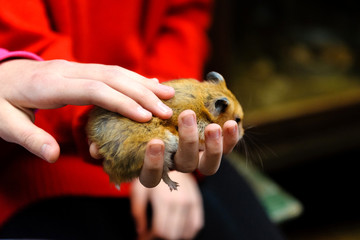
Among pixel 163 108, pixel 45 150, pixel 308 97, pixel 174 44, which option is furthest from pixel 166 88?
pixel 308 97

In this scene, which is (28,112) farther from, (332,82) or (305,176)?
(332,82)

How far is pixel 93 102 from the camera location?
45cm

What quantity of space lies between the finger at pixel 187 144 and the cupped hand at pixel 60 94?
47 millimetres

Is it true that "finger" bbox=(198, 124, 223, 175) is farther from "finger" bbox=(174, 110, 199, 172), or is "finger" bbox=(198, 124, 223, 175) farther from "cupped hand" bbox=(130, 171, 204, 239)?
"cupped hand" bbox=(130, 171, 204, 239)

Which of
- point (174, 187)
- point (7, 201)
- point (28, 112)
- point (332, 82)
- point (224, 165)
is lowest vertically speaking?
point (332, 82)

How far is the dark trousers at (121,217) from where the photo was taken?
0.73 metres

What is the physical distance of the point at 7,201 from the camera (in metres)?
0.69

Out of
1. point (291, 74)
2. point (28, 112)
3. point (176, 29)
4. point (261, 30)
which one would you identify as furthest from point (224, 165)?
point (291, 74)

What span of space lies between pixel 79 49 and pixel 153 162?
33cm

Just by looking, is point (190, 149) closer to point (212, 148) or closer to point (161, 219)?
point (212, 148)

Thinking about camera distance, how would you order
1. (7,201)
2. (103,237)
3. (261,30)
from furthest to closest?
(261,30) < (103,237) < (7,201)

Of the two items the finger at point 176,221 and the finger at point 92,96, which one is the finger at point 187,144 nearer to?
the finger at point 92,96

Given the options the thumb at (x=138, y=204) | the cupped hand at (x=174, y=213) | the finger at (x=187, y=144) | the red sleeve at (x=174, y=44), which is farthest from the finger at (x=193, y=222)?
the finger at (x=187, y=144)

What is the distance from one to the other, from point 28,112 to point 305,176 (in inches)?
66.3
